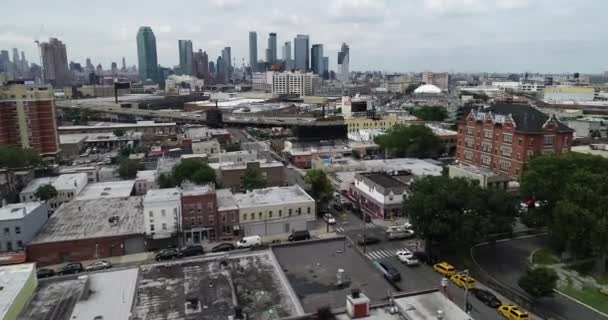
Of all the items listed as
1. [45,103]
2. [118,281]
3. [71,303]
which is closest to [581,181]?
[118,281]

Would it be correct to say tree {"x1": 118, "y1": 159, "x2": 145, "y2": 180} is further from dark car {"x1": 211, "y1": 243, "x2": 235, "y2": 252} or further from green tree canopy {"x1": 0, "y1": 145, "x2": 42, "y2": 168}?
dark car {"x1": 211, "y1": 243, "x2": 235, "y2": 252}

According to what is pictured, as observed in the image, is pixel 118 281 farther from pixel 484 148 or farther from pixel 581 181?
pixel 484 148

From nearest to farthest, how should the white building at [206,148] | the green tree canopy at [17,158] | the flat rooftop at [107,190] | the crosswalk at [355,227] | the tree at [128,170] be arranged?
the crosswalk at [355,227] → the flat rooftop at [107,190] → the green tree canopy at [17,158] → the tree at [128,170] → the white building at [206,148]

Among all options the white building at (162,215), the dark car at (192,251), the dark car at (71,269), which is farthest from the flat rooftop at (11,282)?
the white building at (162,215)

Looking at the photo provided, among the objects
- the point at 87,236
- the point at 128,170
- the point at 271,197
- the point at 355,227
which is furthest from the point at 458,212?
the point at 128,170

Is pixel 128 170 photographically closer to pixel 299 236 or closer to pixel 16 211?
pixel 16 211

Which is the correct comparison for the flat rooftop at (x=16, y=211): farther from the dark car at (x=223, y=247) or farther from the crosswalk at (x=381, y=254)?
the crosswalk at (x=381, y=254)
